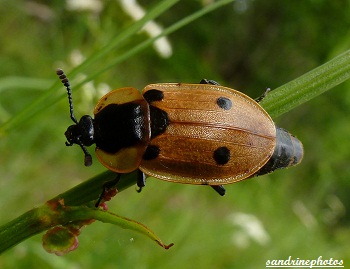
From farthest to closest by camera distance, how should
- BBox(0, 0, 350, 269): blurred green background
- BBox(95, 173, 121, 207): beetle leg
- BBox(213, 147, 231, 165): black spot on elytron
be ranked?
1. BBox(0, 0, 350, 269): blurred green background
2. BBox(213, 147, 231, 165): black spot on elytron
3. BBox(95, 173, 121, 207): beetle leg

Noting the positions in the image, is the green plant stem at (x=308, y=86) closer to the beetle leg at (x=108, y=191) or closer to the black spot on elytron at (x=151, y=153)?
the beetle leg at (x=108, y=191)

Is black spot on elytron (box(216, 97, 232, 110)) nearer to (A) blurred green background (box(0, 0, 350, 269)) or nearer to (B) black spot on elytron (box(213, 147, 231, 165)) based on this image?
(B) black spot on elytron (box(213, 147, 231, 165))

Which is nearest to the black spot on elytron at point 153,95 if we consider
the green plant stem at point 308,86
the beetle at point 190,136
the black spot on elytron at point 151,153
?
the beetle at point 190,136

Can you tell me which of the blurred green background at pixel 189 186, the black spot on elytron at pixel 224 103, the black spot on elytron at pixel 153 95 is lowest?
the blurred green background at pixel 189 186

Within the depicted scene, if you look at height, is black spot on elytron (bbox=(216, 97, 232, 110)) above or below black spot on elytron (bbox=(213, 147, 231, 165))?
above

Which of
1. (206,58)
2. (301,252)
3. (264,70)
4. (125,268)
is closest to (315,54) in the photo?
(264,70)

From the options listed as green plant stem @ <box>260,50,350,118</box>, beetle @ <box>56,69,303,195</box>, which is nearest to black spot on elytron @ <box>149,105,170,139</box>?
beetle @ <box>56,69,303,195</box>

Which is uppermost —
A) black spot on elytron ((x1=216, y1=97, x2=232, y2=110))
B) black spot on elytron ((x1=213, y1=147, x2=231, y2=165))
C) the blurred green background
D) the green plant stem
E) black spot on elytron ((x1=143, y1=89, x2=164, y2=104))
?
the green plant stem

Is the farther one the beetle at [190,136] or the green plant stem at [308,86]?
the beetle at [190,136]
